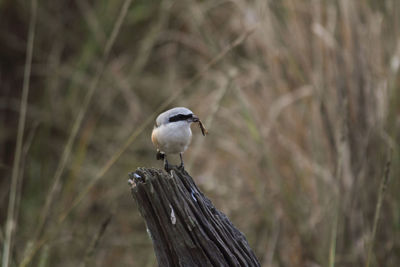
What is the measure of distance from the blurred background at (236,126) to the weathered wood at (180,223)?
505mm

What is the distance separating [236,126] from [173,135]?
6.59 feet

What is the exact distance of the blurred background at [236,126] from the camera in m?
2.59

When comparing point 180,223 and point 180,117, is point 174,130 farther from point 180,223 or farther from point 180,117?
point 180,223

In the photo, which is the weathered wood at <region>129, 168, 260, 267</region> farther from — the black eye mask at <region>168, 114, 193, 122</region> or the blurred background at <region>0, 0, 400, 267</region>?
the blurred background at <region>0, 0, 400, 267</region>

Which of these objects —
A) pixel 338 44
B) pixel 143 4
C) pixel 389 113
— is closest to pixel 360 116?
pixel 389 113

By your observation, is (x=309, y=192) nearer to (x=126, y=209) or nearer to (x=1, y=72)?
(x=126, y=209)

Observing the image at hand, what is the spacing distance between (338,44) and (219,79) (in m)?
1.04

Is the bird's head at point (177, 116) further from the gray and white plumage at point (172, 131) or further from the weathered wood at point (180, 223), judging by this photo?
the weathered wood at point (180, 223)

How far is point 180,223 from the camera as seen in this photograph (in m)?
1.31

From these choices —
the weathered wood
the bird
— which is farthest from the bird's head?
the weathered wood

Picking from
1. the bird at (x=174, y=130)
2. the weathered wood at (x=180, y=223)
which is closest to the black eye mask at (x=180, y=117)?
the bird at (x=174, y=130)

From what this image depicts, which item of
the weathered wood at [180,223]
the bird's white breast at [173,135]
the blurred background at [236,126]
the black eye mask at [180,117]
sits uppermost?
the blurred background at [236,126]

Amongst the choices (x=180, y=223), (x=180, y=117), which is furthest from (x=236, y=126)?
(x=180, y=223)

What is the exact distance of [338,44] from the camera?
9.81 ft
